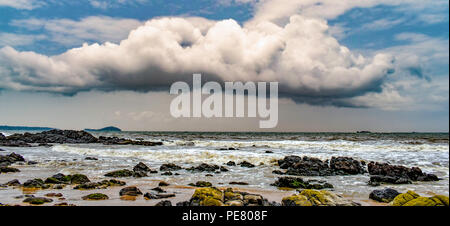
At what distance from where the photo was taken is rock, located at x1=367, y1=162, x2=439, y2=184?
13258 millimetres

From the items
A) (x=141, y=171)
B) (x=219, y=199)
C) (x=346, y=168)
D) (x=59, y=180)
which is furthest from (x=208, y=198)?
(x=346, y=168)

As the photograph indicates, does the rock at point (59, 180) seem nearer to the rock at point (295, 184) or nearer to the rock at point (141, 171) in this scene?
the rock at point (141, 171)

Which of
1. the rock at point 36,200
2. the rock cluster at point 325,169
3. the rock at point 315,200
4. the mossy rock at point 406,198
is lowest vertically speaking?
the rock cluster at point 325,169

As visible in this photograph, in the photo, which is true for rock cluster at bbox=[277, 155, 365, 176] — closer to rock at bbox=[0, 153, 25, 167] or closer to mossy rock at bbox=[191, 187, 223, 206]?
mossy rock at bbox=[191, 187, 223, 206]

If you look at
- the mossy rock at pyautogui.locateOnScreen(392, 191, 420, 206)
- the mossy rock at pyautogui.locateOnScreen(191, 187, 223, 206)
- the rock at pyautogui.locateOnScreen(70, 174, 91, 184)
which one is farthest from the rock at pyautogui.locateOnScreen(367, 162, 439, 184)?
the rock at pyautogui.locateOnScreen(70, 174, 91, 184)

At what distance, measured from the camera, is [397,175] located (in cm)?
1488

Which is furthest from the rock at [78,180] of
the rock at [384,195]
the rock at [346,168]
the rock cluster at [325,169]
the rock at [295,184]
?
the rock at [346,168]

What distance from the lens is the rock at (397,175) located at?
13.3 metres

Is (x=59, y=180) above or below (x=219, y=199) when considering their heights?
below

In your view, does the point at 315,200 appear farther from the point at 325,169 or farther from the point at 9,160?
the point at 9,160

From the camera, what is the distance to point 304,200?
25.5 ft

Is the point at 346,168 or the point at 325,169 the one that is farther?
the point at 325,169

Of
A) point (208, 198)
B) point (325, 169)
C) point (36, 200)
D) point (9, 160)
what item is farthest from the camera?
point (9, 160)
